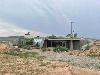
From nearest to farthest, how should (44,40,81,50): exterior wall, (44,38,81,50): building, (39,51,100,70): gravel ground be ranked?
(39,51,100,70): gravel ground → (44,38,81,50): building → (44,40,81,50): exterior wall

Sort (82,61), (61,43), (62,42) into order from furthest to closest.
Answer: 1. (61,43)
2. (62,42)
3. (82,61)

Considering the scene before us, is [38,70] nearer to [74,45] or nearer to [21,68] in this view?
[21,68]

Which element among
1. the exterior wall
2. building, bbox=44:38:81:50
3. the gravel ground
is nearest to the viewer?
the gravel ground

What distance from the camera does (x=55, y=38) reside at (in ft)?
269

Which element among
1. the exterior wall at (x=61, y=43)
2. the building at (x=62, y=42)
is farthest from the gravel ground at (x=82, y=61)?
the exterior wall at (x=61, y=43)

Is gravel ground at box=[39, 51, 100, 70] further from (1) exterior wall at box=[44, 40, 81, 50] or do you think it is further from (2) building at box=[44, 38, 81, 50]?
(1) exterior wall at box=[44, 40, 81, 50]

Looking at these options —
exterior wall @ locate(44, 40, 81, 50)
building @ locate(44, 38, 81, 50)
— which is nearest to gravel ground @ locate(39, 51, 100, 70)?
building @ locate(44, 38, 81, 50)

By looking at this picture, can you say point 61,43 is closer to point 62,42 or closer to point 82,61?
point 62,42

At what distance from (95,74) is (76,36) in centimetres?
6346

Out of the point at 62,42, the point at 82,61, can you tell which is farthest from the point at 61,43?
the point at 82,61

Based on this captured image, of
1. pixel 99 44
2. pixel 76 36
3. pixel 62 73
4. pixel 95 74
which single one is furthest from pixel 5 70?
pixel 76 36

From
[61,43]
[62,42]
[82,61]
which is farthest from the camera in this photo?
[61,43]

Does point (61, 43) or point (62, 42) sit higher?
point (62, 42)

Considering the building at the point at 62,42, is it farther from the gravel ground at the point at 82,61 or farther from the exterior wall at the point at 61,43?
the gravel ground at the point at 82,61
